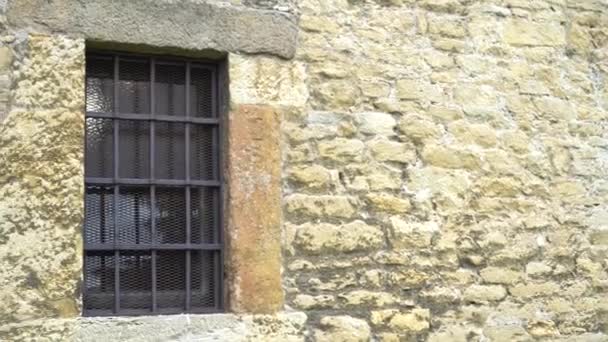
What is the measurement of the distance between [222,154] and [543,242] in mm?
1748

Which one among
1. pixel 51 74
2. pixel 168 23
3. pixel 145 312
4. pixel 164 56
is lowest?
pixel 145 312

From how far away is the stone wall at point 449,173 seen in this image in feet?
13.6

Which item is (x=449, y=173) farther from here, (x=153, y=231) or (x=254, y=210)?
(x=153, y=231)

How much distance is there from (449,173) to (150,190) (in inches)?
58.3

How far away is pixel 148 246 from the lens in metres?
3.92

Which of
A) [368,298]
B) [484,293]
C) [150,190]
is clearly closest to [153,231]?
[150,190]

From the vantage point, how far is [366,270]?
13.7ft

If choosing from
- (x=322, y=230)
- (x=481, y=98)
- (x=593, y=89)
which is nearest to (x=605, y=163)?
(x=593, y=89)

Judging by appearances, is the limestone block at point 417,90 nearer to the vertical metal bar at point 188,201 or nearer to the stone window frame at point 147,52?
the stone window frame at point 147,52

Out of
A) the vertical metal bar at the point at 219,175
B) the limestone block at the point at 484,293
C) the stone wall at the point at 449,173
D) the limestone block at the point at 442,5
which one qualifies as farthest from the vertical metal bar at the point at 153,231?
the limestone block at the point at 442,5

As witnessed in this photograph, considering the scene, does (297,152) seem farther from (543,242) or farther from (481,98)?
(543,242)

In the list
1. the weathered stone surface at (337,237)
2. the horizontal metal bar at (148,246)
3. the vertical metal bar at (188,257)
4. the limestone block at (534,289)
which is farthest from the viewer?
the limestone block at (534,289)

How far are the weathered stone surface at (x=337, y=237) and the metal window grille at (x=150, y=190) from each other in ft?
1.27

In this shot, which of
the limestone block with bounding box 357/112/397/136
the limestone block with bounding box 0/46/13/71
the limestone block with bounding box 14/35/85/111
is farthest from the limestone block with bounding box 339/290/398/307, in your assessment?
the limestone block with bounding box 0/46/13/71
